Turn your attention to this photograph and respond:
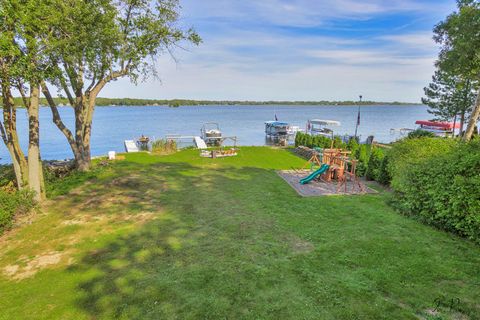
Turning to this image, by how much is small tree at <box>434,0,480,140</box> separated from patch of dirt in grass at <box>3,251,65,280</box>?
16.1m

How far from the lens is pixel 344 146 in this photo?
17.7 m

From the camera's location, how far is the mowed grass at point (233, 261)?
4.06 meters

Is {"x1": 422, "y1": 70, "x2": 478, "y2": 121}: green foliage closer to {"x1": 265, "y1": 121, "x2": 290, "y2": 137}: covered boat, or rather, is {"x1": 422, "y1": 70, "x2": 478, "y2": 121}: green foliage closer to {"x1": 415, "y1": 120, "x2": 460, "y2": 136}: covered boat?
{"x1": 415, "y1": 120, "x2": 460, "y2": 136}: covered boat

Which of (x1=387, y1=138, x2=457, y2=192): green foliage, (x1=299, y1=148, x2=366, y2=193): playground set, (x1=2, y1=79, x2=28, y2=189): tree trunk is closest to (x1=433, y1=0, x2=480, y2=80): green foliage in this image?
(x1=387, y1=138, x2=457, y2=192): green foliage

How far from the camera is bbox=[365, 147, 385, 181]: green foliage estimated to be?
11602mm

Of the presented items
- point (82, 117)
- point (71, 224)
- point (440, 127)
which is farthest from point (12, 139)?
point (440, 127)

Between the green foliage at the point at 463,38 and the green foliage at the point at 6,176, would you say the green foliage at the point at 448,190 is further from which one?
the green foliage at the point at 6,176

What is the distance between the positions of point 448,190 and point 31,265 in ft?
29.9

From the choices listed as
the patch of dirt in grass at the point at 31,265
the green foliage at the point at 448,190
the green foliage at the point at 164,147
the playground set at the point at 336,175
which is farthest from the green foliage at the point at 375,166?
the green foliage at the point at 164,147

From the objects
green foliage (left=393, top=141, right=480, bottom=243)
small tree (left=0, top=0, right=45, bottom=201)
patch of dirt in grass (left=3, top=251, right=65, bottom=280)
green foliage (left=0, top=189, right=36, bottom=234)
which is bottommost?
patch of dirt in grass (left=3, top=251, right=65, bottom=280)

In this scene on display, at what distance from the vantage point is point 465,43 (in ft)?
43.8

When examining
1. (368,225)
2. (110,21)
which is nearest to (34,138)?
(110,21)

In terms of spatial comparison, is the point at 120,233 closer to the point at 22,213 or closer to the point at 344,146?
the point at 22,213

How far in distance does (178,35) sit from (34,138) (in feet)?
24.8
